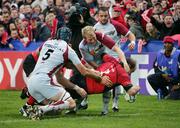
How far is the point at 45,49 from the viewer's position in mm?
13906

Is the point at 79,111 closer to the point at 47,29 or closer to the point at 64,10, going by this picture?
the point at 47,29

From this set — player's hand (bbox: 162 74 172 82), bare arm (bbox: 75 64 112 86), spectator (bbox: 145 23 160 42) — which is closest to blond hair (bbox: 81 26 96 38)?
bare arm (bbox: 75 64 112 86)

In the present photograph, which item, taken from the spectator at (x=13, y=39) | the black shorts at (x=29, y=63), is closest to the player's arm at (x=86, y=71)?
the black shorts at (x=29, y=63)

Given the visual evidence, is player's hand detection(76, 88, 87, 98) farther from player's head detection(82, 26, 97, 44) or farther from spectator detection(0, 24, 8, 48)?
spectator detection(0, 24, 8, 48)

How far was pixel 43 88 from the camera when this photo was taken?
44.8ft

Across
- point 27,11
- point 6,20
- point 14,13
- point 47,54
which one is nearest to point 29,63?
point 47,54

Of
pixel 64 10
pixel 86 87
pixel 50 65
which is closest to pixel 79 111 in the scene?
pixel 86 87

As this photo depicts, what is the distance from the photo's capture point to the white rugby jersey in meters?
13.7

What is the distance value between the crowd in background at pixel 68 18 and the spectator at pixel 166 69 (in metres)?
1.35

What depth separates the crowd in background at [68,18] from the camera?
68.8 ft

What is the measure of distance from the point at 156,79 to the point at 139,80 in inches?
53.5

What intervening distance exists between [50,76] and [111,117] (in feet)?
4.84

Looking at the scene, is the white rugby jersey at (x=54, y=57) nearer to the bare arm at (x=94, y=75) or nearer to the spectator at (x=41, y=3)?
the bare arm at (x=94, y=75)

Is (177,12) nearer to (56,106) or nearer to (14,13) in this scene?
(14,13)
